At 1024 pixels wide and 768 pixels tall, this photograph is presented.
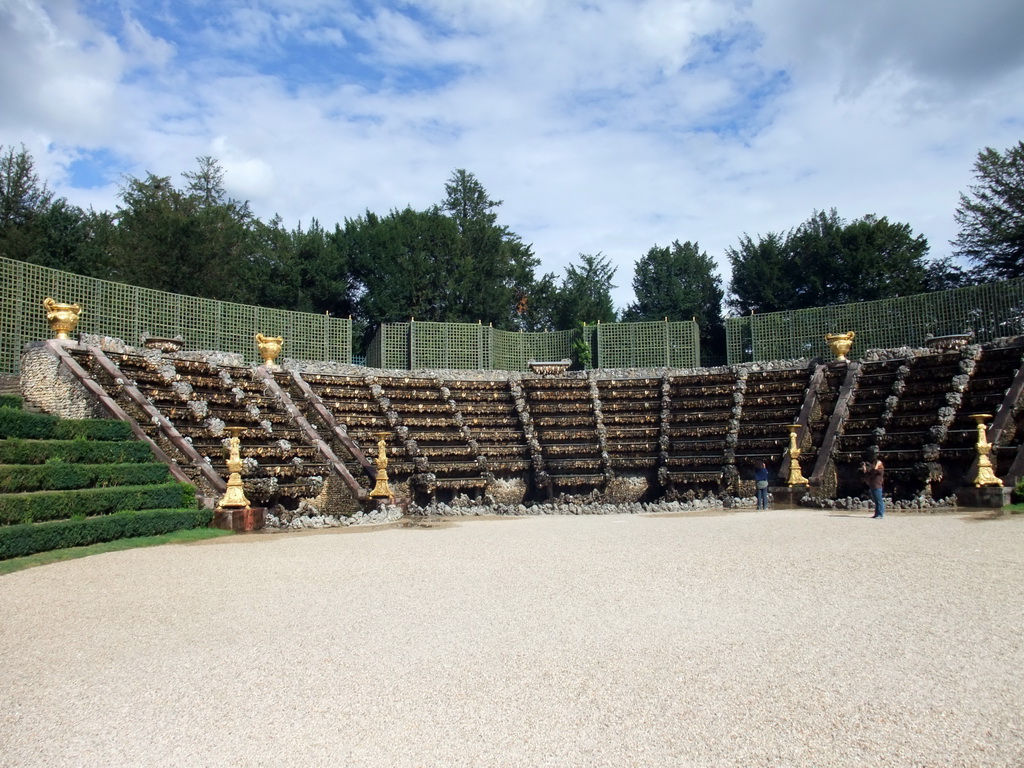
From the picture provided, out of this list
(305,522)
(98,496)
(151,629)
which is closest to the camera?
(151,629)

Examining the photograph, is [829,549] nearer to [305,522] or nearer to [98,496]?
[305,522]

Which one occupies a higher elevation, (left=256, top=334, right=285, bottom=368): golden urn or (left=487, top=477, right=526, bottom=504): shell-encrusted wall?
(left=256, top=334, right=285, bottom=368): golden urn

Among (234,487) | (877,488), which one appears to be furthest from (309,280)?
(877,488)

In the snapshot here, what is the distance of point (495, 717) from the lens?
554 centimetres

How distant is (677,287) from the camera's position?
49344 millimetres

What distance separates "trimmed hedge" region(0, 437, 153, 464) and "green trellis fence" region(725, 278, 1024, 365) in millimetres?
21831

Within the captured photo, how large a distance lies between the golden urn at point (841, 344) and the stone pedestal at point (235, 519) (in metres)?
18.8

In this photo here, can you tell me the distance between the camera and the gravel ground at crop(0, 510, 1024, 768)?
200 inches

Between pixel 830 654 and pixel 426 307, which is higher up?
pixel 426 307

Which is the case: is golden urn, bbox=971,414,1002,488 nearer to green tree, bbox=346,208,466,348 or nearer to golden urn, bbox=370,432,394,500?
golden urn, bbox=370,432,394,500

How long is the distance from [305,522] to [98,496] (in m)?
4.81

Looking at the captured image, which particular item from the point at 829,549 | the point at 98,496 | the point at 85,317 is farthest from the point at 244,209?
the point at 829,549

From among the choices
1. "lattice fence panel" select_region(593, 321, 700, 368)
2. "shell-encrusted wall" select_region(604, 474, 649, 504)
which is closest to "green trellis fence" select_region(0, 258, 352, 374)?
"lattice fence panel" select_region(593, 321, 700, 368)

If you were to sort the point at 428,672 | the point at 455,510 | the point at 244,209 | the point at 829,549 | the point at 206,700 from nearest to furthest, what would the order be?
the point at 206,700
the point at 428,672
the point at 829,549
the point at 455,510
the point at 244,209
